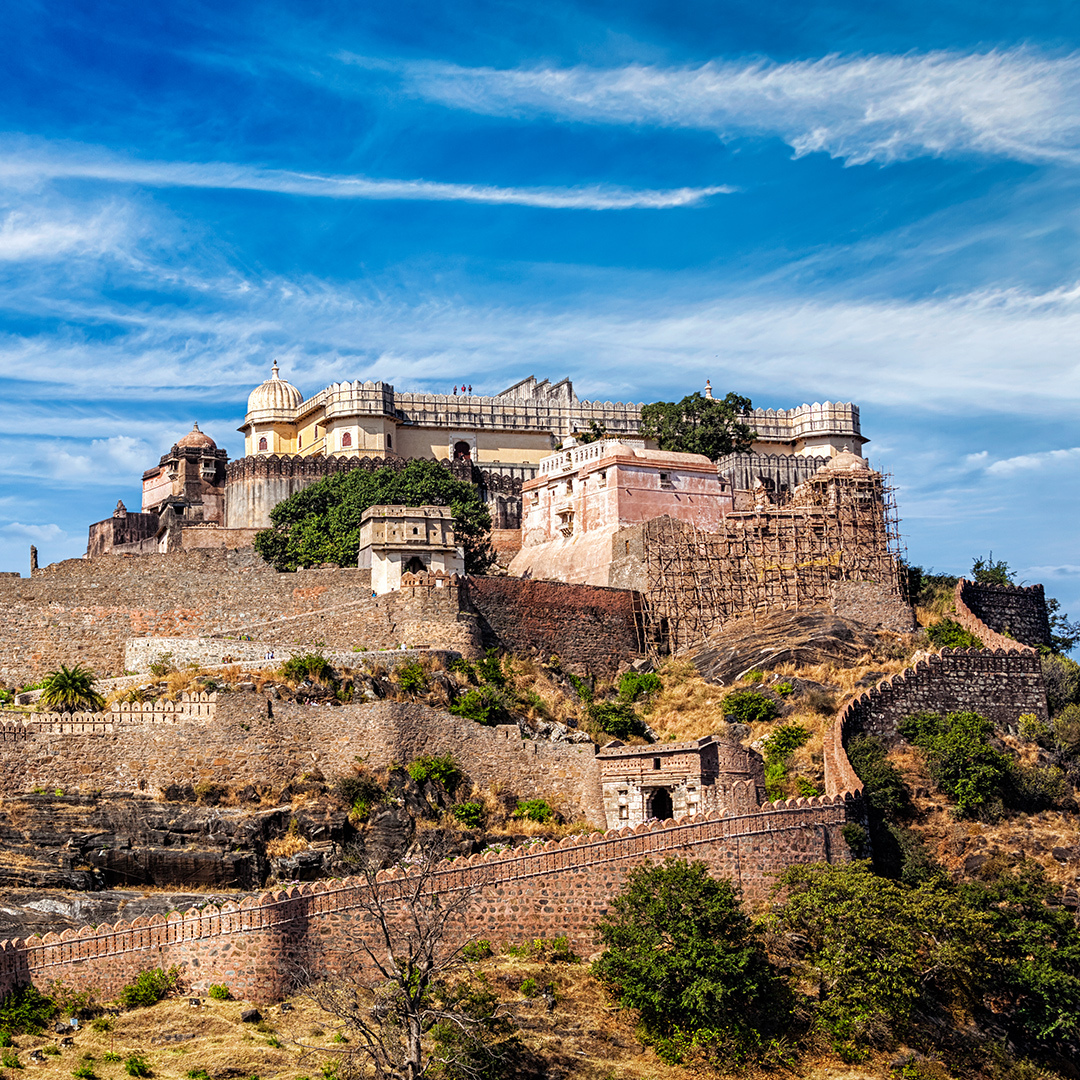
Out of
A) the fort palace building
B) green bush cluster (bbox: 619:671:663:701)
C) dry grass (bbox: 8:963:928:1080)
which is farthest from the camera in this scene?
the fort palace building

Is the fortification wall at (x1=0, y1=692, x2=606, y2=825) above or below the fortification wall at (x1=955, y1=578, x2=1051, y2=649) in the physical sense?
below

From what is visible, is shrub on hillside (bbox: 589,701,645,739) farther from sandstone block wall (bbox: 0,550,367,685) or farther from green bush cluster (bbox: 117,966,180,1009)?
green bush cluster (bbox: 117,966,180,1009)

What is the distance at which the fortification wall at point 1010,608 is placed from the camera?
196ft

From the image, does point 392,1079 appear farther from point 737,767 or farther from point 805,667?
point 805,667

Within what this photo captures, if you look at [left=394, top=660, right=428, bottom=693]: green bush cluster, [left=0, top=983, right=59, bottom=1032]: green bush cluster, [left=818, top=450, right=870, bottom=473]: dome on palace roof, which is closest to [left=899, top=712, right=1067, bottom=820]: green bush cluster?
[left=394, top=660, right=428, bottom=693]: green bush cluster

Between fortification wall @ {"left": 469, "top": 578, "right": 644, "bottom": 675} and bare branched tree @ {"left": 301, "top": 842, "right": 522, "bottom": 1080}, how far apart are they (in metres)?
20.4

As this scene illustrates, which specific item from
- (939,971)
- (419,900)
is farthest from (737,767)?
(419,900)

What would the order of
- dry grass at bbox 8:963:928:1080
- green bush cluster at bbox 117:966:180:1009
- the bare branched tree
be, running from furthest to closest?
green bush cluster at bbox 117:966:180:1009 → dry grass at bbox 8:963:928:1080 → the bare branched tree

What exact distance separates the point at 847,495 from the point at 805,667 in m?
11.3

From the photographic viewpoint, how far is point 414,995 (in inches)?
1193

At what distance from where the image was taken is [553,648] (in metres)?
56.7

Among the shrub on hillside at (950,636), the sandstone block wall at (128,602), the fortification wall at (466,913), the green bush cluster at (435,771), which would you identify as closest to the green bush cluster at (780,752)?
the fortification wall at (466,913)

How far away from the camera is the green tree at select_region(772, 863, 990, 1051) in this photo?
34.6 meters

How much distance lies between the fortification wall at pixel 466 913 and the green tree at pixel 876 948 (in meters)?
1.19
